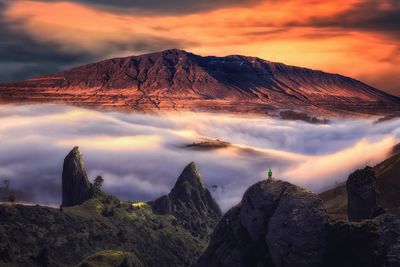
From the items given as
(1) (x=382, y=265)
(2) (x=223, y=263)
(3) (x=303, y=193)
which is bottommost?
(2) (x=223, y=263)

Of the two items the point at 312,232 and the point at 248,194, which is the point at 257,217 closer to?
the point at 248,194

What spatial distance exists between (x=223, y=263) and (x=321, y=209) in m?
36.9

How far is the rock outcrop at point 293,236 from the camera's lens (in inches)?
5832

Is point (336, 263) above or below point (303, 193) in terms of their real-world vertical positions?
below

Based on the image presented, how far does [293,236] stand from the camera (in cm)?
15725

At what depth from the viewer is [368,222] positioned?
151250 mm

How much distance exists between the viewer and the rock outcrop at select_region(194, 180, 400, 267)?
14812 cm

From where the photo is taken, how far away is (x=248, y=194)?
17888 cm

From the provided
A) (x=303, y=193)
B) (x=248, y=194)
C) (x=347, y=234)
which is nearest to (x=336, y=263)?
(x=347, y=234)

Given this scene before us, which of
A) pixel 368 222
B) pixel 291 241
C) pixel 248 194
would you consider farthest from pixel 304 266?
pixel 248 194

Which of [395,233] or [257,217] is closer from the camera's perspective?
[395,233]

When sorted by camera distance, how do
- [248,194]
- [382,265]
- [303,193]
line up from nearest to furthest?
[382,265] → [303,193] → [248,194]

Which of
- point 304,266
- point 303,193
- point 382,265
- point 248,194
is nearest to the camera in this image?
point 382,265

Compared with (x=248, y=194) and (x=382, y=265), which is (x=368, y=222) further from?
(x=248, y=194)
